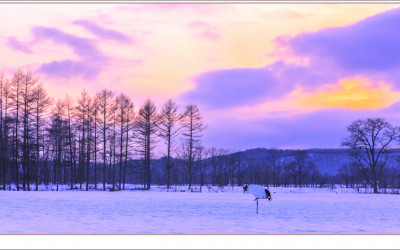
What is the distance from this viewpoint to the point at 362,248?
9961 millimetres

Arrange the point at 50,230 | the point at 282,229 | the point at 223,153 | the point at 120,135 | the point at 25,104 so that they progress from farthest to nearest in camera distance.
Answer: the point at 223,153 < the point at 120,135 < the point at 25,104 < the point at 282,229 < the point at 50,230

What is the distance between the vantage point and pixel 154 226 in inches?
503

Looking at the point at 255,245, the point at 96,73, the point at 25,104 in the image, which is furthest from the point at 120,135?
the point at 255,245

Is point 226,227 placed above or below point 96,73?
below

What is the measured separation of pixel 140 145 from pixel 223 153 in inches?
2549

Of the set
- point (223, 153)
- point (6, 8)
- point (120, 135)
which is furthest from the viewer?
point (223, 153)

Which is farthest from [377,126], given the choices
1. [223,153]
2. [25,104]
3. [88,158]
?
[223,153]

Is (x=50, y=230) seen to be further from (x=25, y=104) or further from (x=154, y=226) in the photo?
(x=25, y=104)

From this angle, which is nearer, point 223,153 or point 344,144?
point 344,144

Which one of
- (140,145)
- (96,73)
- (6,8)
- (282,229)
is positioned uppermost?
(6,8)

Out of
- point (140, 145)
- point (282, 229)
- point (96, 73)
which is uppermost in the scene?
point (96, 73)

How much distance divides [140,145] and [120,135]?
2819 mm

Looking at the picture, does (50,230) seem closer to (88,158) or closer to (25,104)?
(25,104)

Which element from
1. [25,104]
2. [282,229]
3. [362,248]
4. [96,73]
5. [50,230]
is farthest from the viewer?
[25,104]
